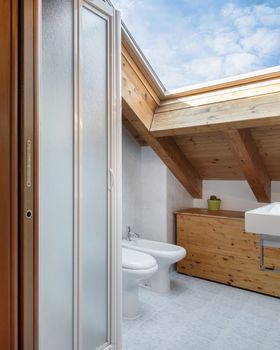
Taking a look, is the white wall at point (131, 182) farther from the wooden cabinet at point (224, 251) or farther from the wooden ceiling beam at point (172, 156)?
the wooden cabinet at point (224, 251)

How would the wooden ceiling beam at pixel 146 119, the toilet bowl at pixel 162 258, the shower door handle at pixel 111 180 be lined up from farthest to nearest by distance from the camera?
the toilet bowl at pixel 162 258, the wooden ceiling beam at pixel 146 119, the shower door handle at pixel 111 180

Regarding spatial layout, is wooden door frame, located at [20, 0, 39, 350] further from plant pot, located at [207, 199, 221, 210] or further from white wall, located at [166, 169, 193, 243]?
plant pot, located at [207, 199, 221, 210]

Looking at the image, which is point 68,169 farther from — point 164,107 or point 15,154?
point 164,107

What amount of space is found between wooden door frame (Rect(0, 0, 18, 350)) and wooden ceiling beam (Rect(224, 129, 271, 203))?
1.72m

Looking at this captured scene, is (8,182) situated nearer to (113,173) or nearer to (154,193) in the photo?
(113,173)

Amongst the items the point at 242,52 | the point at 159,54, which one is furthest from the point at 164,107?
the point at 242,52

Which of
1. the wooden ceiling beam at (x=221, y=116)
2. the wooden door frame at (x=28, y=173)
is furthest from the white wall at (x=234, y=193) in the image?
the wooden door frame at (x=28, y=173)

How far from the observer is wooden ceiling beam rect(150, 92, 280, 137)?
2031 mm

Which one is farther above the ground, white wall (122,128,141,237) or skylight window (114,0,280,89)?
skylight window (114,0,280,89)

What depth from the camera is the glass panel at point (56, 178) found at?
1204 millimetres

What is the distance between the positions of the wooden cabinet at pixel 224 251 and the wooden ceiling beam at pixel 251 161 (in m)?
0.33

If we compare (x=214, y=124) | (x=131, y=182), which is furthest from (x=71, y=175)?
(x=131, y=182)

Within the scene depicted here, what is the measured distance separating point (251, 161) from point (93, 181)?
164cm

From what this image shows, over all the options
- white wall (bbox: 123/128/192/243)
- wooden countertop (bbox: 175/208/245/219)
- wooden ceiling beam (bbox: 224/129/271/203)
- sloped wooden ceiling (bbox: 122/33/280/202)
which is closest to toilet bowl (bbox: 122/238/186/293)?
white wall (bbox: 123/128/192/243)
